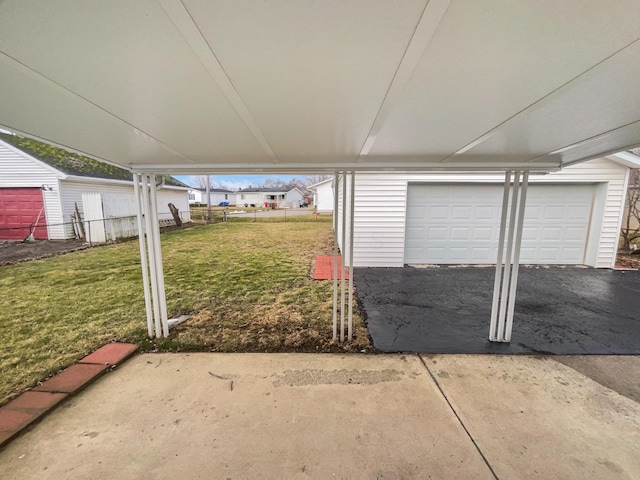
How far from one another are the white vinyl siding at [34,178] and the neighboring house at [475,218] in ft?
35.5

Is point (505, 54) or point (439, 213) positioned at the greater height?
point (505, 54)

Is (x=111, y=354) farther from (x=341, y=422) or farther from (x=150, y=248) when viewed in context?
(x=341, y=422)

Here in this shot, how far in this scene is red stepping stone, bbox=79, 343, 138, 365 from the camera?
110 inches

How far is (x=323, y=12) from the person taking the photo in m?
0.82

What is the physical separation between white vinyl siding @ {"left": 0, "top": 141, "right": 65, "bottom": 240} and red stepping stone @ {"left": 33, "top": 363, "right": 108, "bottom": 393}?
10.1 metres

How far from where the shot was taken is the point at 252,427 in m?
2.04

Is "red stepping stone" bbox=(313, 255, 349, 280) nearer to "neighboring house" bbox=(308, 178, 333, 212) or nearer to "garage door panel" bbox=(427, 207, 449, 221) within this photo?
"garage door panel" bbox=(427, 207, 449, 221)

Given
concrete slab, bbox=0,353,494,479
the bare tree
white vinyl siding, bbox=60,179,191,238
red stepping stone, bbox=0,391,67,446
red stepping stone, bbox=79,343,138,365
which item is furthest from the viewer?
white vinyl siding, bbox=60,179,191,238

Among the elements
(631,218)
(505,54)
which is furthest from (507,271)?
(631,218)

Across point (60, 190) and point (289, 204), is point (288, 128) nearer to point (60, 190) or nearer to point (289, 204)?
point (60, 190)

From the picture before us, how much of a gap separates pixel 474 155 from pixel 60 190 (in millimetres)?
12977

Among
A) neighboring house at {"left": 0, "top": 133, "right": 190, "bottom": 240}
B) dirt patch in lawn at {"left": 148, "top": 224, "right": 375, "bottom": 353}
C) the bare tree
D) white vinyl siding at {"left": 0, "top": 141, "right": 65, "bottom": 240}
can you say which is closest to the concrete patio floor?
dirt patch in lawn at {"left": 148, "top": 224, "right": 375, "bottom": 353}

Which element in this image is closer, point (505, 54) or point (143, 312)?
point (505, 54)

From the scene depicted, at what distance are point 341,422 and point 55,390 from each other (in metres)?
2.46
